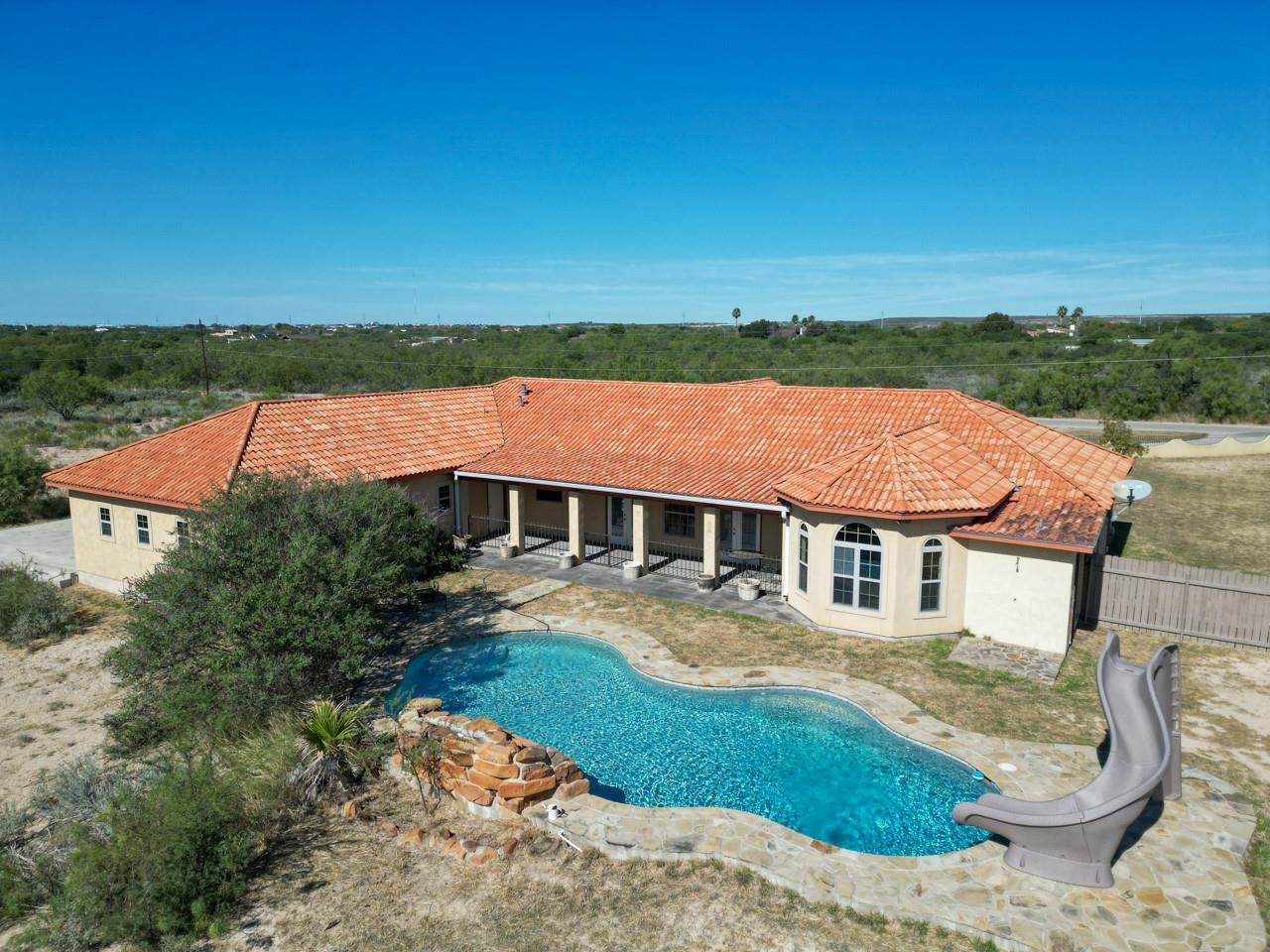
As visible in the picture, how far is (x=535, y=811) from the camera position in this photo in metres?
12.0

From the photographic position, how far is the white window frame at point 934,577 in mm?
18734

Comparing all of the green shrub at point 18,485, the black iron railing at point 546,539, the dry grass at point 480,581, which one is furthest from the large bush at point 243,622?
the green shrub at point 18,485

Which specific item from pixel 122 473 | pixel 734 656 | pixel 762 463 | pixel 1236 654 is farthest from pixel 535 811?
pixel 122 473

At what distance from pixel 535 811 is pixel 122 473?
59.9 feet

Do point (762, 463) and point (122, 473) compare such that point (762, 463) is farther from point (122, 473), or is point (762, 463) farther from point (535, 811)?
point (122, 473)

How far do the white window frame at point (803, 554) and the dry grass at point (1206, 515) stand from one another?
1143cm

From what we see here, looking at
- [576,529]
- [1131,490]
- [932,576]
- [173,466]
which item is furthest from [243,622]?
[1131,490]

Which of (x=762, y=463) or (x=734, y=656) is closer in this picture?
(x=734, y=656)

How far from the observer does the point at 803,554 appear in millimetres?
20547

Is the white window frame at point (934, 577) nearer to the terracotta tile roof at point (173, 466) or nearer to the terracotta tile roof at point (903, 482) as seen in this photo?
the terracotta tile roof at point (903, 482)

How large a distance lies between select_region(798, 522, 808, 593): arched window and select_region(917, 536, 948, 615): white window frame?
2.73 metres

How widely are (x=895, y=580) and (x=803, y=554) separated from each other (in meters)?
2.49

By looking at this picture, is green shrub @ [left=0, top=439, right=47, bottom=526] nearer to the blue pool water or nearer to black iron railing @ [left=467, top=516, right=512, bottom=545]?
→ black iron railing @ [left=467, top=516, right=512, bottom=545]

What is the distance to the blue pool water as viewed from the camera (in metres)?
12.6
